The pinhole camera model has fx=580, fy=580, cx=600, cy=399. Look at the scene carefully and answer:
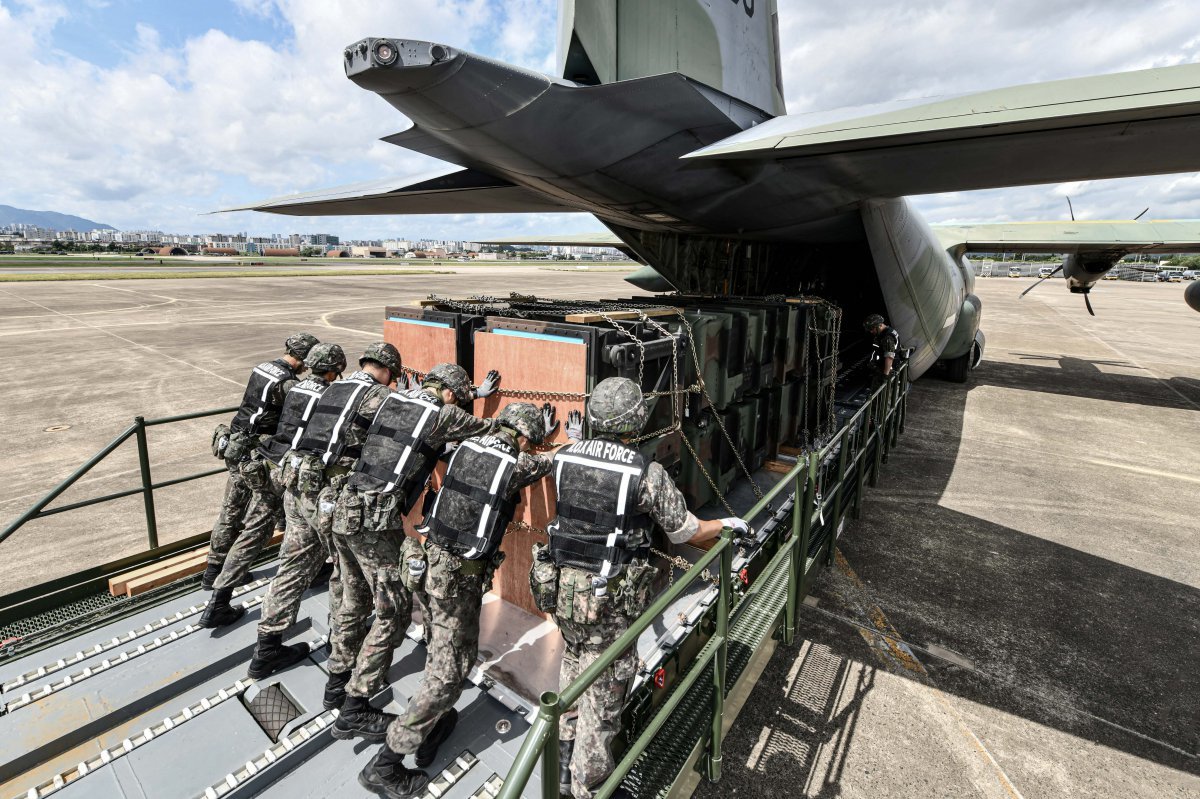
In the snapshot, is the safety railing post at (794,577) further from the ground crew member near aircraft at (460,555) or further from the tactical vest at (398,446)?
the tactical vest at (398,446)

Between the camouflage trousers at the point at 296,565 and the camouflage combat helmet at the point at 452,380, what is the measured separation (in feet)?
3.69

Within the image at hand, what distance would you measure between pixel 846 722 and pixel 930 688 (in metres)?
0.85

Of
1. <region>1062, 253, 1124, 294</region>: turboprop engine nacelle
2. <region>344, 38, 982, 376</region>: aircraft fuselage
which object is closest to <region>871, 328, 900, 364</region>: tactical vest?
<region>344, 38, 982, 376</region>: aircraft fuselage

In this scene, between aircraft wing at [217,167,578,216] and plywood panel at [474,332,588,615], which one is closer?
plywood panel at [474,332,588,615]

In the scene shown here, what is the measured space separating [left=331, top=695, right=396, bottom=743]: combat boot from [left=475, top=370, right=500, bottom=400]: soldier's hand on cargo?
6.55 ft

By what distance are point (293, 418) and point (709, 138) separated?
453cm

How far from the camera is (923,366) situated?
37.8 feet

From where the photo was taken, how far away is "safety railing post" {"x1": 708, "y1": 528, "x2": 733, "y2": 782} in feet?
9.89

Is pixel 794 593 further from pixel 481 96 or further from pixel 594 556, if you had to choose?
pixel 481 96

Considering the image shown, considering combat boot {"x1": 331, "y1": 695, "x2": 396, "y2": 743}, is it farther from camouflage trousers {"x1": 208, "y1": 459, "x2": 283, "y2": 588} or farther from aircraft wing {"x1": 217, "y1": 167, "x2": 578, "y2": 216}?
aircraft wing {"x1": 217, "y1": 167, "x2": 578, "y2": 216}

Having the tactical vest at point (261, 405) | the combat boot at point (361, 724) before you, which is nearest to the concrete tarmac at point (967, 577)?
the combat boot at point (361, 724)

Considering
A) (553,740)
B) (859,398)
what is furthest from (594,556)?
(859,398)

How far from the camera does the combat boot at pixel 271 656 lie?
3.59 m

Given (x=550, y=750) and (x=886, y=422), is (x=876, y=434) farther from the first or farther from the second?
(x=550, y=750)
